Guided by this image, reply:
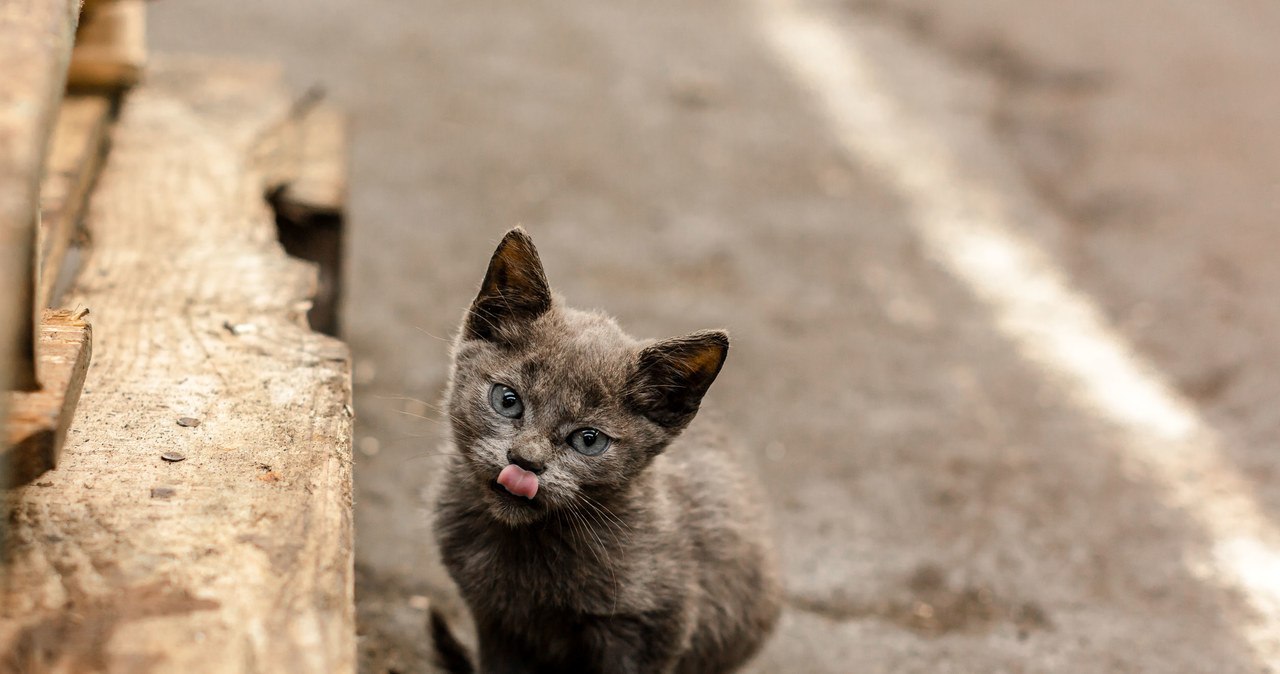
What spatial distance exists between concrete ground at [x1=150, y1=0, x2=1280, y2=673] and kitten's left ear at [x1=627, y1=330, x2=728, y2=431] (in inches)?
23.5

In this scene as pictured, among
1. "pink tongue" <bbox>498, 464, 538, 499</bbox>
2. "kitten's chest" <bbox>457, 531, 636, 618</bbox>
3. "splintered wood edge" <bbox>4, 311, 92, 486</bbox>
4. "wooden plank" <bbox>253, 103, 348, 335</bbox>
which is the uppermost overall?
"wooden plank" <bbox>253, 103, 348, 335</bbox>

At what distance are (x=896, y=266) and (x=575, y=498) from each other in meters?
2.86

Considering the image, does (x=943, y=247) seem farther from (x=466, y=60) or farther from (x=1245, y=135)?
(x=466, y=60)

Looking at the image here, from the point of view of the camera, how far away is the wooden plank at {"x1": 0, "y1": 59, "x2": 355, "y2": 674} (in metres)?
1.42

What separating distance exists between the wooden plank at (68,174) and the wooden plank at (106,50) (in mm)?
87

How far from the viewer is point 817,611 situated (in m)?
2.92

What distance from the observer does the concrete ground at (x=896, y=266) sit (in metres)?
3.00

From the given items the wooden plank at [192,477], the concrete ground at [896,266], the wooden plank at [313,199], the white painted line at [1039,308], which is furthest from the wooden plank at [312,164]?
the white painted line at [1039,308]

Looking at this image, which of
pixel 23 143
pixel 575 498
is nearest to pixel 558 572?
pixel 575 498

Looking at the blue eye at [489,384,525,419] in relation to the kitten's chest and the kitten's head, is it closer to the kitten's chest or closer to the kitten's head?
the kitten's head

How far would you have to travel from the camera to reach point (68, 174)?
2.55 meters

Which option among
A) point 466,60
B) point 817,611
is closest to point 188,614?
point 817,611

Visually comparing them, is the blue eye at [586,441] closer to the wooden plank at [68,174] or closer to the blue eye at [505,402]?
the blue eye at [505,402]

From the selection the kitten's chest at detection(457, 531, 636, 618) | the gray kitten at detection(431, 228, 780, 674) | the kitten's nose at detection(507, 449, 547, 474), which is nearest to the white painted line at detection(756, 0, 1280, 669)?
the gray kitten at detection(431, 228, 780, 674)
